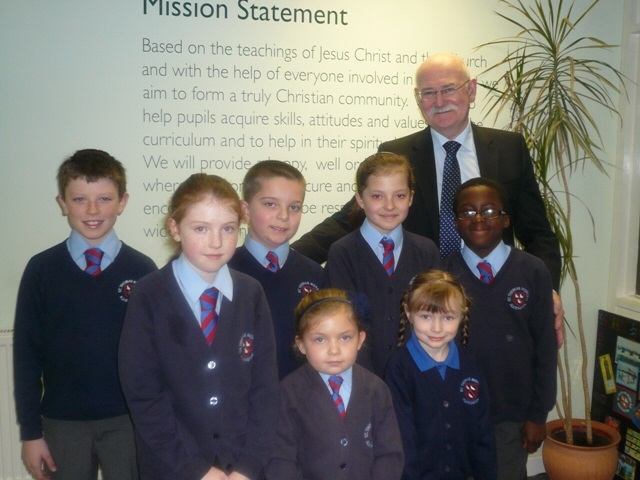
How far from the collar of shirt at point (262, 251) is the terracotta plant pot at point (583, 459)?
195 centimetres

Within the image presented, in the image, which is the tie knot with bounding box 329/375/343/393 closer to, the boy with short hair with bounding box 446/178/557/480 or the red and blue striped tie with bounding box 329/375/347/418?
the red and blue striped tie with bounding box 329/375/347/418

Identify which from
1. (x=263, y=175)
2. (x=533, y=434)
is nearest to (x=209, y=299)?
(x=263, y=175)

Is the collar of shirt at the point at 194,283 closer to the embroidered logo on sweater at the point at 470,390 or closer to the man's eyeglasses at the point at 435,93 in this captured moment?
the embroidered logo on sweater at the point at 470,390

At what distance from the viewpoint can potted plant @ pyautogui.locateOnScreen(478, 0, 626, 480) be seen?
288 centimetres

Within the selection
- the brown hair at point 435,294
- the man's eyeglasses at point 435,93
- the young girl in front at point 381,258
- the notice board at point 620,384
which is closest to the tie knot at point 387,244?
the young girl in front at point 381,258

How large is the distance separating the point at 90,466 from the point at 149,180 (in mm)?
1468

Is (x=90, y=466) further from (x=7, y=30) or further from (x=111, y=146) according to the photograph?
(x=7, y=30)

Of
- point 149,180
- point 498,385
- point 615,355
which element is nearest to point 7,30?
point 149,180

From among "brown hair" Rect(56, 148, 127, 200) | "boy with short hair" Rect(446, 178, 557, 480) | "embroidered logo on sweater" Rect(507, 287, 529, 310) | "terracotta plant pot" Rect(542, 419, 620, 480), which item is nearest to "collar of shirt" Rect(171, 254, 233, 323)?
"brown hair" Rect(56, 148, 127, 200)

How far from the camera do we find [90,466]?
2010mm

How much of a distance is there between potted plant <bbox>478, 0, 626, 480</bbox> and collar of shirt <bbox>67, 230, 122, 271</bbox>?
6.84 feet

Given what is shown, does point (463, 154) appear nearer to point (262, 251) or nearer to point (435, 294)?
point (435, 294)

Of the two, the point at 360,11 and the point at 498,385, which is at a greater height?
the point at 360,11

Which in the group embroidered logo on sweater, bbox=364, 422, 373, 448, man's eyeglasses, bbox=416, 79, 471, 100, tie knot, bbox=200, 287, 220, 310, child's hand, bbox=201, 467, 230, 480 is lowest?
child's hand, bbox=201, 467, 230, 480
